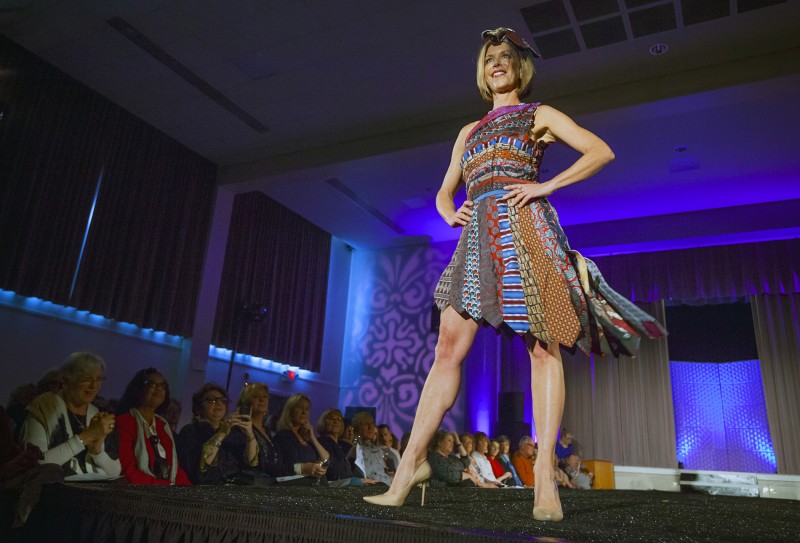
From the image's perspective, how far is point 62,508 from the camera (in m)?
1.45

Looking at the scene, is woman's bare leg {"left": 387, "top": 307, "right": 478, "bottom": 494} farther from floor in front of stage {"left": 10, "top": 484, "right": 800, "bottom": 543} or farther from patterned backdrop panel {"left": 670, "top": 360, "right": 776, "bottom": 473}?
patterned backdrop panel {"left": 670, "top": 360, "right": 776, "bottom": 473}

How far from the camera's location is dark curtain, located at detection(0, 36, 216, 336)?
507cm

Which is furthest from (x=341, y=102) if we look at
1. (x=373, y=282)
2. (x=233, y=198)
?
(x=373, y=282)

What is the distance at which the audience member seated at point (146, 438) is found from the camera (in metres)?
2.64

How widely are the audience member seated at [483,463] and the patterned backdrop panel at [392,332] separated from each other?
2.27 metres

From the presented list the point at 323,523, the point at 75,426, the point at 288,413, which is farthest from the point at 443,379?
the point at 288,413

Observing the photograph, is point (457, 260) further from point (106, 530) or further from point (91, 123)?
point (91, 123)

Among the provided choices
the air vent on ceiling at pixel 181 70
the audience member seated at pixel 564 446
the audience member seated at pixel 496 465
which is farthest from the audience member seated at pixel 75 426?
the audience member seated at pixel 564 446

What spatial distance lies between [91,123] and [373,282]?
4952 mm

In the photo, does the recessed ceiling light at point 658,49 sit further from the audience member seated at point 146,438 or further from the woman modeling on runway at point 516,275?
the audience member seated at point 146,438

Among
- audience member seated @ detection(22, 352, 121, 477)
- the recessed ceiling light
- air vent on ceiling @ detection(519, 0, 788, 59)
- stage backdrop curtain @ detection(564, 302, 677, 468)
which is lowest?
audience member seated @ detection(22, 352, 121, 477)

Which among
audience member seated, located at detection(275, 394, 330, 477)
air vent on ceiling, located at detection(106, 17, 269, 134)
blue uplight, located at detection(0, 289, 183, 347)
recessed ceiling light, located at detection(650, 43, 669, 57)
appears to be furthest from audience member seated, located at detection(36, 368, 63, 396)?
recessed ceiling light, located at detection(650, 43, 669, 57)

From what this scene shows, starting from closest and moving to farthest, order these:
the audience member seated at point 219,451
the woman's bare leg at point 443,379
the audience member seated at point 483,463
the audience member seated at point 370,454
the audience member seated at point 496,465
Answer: the woman's bare leg at point 443,379, the audience member seated at point 219,451, the audience member seated at point 370,454, the audience member seated at point 483,463, the audience member seated at point 496,465

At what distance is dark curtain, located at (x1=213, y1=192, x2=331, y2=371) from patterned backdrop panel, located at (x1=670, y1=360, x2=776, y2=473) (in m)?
5.41
